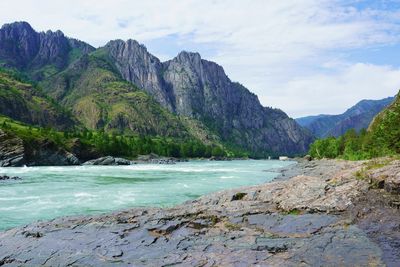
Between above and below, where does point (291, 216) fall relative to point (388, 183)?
below

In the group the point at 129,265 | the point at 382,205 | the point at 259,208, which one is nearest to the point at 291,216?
the point at 259,208

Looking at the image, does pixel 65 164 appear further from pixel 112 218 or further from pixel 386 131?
pixel 112 218

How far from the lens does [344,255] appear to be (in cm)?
1711

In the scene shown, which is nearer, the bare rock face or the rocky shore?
the rocky shore

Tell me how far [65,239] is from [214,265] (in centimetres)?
1095

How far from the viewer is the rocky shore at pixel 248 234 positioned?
18.0 meters

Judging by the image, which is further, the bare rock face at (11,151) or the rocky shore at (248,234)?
the bare rock face at (11,151)

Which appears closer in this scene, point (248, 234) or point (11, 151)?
point (248, 234)

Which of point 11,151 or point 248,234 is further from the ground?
point 11,151

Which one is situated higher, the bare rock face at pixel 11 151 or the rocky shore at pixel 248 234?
the bare rock face at pixel 11 151

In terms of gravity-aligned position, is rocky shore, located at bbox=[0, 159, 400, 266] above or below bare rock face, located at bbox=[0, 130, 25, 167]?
below

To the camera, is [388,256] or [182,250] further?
[182,250]

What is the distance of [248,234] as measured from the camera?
2155cm

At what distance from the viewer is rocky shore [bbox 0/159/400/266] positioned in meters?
18.0
